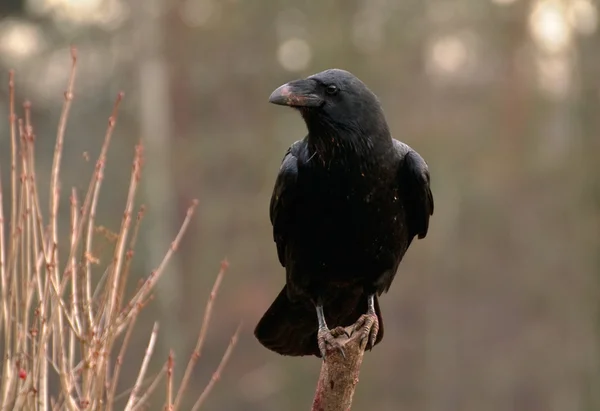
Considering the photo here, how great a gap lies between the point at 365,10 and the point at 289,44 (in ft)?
4.18

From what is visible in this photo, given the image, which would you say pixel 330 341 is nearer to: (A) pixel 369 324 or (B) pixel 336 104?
(A) pixel 369 324

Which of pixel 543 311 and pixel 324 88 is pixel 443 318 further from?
pixel 324 88

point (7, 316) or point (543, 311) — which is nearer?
point (7, 316)

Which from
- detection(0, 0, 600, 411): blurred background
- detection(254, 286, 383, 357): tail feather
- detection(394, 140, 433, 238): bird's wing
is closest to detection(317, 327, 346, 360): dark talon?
detection(254, 286, 383, 357): tail feather

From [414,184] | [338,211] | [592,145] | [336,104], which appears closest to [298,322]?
[338,211]

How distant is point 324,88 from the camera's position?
4.16 metres

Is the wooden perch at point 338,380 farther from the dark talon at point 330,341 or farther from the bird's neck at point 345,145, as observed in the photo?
the bird's neck at point 345,145

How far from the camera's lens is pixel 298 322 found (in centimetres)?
480

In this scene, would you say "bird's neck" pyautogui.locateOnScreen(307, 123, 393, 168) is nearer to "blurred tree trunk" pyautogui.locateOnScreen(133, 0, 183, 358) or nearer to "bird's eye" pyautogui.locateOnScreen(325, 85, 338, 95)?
"bird's eye" pyautogui.locateOnScreen(325, 85, 338, 95)

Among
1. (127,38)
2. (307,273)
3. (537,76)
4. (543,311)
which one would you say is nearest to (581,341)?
(543,311)

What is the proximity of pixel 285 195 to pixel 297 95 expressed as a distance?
2.02ft

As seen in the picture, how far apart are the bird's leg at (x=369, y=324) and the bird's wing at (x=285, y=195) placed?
0.57 meters

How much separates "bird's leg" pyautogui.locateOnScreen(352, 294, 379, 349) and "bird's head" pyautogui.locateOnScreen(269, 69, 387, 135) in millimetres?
867

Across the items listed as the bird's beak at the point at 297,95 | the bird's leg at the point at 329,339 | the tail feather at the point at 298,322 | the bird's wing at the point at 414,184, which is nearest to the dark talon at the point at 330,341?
the bird's leg at the point at 329,339
